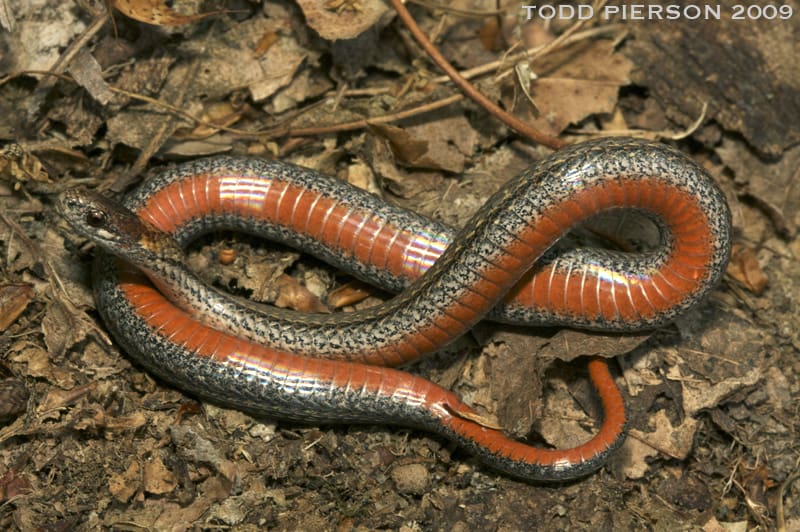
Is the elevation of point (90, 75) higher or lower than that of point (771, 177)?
higher

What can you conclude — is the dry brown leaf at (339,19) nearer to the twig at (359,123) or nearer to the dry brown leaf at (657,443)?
the twig at (359,123)

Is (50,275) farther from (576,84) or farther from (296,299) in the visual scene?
(576,84)

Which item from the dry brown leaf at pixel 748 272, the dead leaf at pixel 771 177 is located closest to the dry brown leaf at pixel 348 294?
the dry brown leaf at pixel 748 272

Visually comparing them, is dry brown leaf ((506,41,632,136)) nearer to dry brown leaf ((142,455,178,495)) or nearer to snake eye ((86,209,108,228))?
snake eye ((86,209,108,228))

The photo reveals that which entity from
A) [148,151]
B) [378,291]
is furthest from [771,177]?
[148,151]

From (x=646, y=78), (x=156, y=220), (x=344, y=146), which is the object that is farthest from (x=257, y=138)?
(x=646, y=78)

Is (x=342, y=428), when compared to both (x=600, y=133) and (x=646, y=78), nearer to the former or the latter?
(x=600, y=133)
